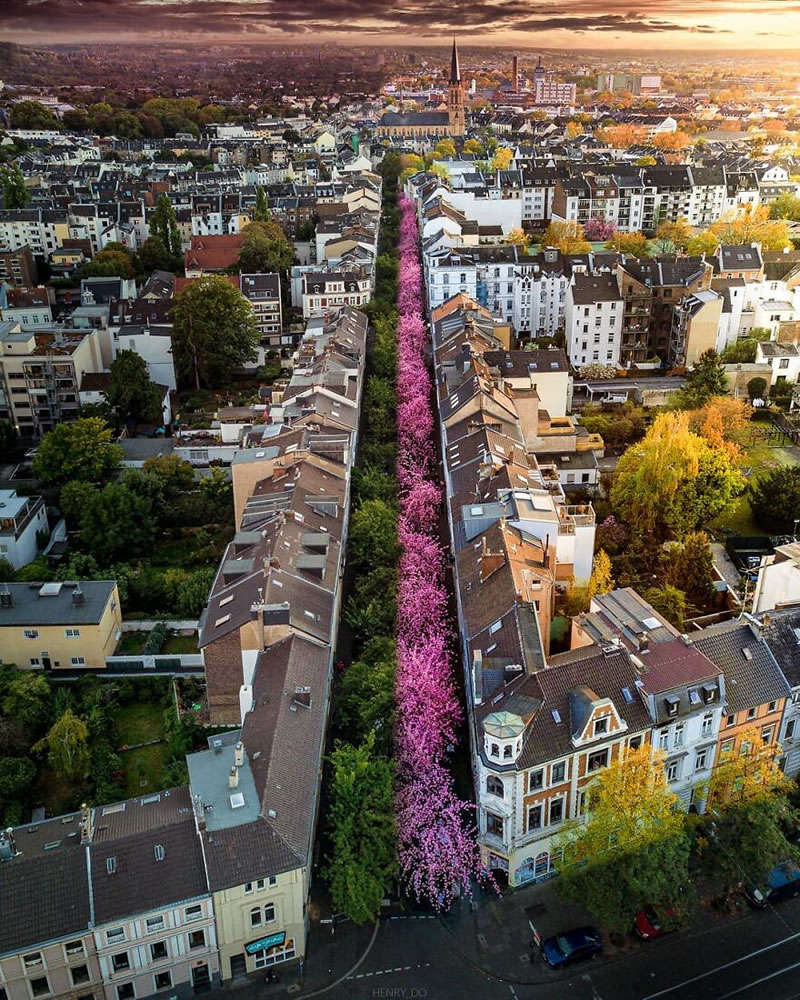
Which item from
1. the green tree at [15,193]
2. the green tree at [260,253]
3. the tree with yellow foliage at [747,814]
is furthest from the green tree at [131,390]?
the green tree at [15,193]

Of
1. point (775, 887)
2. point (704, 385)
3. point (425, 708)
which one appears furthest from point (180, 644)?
point (704, 385)

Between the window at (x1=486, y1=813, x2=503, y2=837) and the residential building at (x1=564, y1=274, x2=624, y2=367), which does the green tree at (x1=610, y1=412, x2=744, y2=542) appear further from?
the residential building at (x1=564, y1=274, x2=624, y2=367)

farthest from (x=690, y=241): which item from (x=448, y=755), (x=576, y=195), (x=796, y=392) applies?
(x=448, y=755)

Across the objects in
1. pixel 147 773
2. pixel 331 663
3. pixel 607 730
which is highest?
pixel 607 730

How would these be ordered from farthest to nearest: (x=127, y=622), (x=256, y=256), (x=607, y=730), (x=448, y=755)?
(x=256, y=256)
(x=127, y=622)
(x=448, y=755)
(x=607, y=730)

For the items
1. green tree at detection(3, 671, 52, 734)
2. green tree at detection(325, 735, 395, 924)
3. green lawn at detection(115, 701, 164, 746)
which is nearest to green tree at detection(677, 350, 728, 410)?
green tree at detection(325, 735, 395, 924)

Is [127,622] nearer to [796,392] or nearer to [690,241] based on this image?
[796,392]

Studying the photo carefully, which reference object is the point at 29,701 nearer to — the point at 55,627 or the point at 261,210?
the point at 55,627
